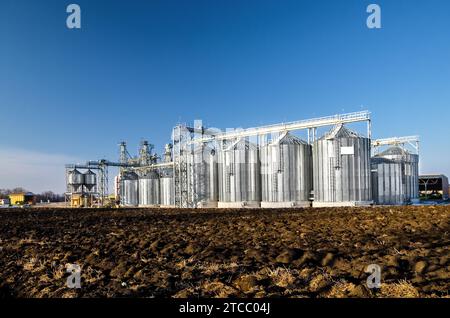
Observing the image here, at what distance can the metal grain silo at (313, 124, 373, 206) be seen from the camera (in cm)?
3856

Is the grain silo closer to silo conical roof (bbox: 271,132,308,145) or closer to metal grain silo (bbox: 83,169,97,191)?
metal grain silo (bbox: 83,169,97,191)

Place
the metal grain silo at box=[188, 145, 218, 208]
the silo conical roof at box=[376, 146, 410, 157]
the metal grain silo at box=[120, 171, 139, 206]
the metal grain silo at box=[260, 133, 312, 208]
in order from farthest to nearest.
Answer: the metal grain silo at box=[120, 171, 139, 206], the metal grain silo at box=[188, 145, 218, 208], the silo conical roof at box=[376, 146, 410, 157], the metal grain silo at box=[260, 133, 312, 208]

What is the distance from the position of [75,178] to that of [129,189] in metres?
9.74

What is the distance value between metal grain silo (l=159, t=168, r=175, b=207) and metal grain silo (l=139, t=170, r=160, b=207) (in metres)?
1.76

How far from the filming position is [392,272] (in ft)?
23.7

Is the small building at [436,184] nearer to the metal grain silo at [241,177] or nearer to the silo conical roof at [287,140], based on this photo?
the silo conical roof at [287,140]

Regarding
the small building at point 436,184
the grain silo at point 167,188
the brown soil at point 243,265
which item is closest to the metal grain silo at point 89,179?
the grain silo at point 167,188

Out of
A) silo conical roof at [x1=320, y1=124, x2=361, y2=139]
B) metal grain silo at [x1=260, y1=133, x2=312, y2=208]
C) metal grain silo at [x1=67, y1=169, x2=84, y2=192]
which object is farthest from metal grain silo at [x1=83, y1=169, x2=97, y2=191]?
silo conical roof at [x1=320, y1=124, x2=361, y2=139]

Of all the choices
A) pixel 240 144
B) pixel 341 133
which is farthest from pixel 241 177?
pixel 341 133

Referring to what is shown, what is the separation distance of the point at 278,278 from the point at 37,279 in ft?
18.5

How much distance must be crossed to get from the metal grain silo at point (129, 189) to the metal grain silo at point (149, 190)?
2787 mm

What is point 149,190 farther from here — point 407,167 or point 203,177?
point 407,167
